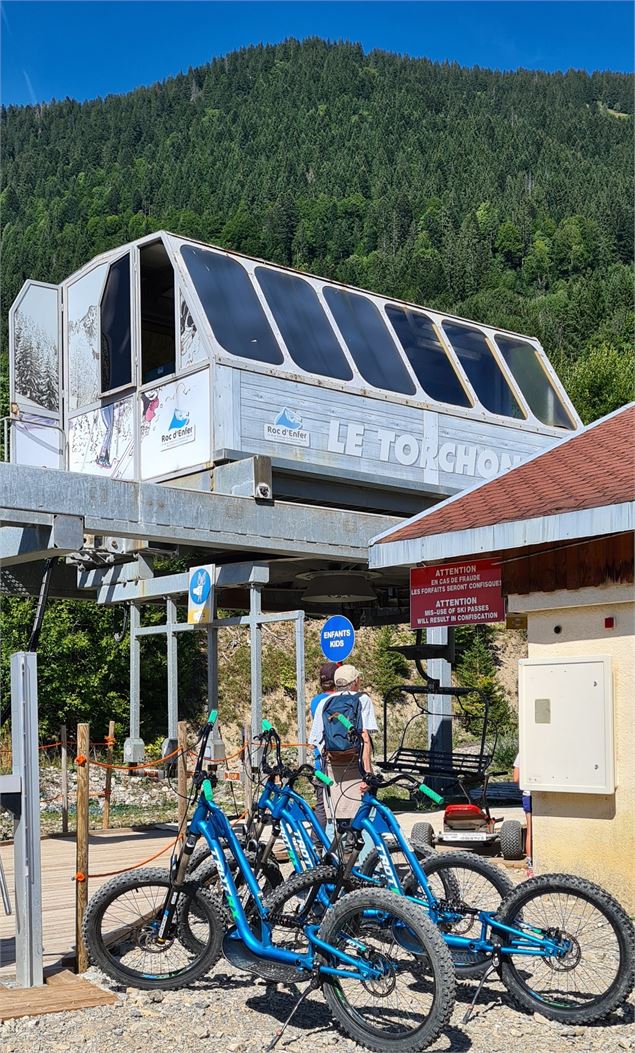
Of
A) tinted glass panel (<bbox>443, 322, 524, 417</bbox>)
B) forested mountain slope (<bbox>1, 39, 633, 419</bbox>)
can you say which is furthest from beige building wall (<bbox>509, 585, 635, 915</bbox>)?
forested mountain slope (<bbox>1, 39, 633, 419</bbox>)

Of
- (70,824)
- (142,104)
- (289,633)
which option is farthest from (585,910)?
(142,104)

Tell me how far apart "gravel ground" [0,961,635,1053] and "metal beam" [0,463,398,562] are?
5.17 metres

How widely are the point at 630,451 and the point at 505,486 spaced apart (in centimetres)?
122

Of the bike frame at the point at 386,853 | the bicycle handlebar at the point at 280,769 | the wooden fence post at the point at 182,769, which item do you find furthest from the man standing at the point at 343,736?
the bike frame at the point at 386,853

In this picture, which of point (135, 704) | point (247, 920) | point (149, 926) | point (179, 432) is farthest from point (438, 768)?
point (247, 920)

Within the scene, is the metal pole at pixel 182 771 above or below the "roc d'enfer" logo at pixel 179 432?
below

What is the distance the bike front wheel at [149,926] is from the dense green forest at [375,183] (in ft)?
90.6

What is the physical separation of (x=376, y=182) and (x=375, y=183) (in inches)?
5.7

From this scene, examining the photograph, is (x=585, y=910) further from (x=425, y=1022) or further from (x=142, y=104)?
(x=142, y=104)

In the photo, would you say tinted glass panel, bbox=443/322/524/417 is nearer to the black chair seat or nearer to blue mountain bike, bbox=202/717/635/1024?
the black chair seat

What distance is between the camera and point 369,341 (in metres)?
14.4

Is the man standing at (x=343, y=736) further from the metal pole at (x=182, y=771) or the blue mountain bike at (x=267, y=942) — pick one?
the blue mountain bike at (x=267, y=942)

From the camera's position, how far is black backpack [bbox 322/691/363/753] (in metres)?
8.76

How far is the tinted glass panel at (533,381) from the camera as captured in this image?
1633cm
